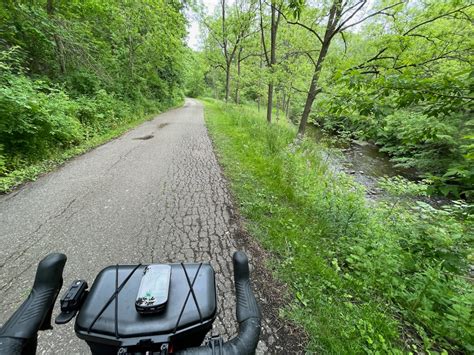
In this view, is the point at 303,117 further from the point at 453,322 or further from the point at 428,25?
the point at 453,322

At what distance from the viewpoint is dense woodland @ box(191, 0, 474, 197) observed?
2113 millimetres

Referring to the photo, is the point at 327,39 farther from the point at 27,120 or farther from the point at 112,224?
the point at 27,120

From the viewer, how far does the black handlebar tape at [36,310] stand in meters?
0.75

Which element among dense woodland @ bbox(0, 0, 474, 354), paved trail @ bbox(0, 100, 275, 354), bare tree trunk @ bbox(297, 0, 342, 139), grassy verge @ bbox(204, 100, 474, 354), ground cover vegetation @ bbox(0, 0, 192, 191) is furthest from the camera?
bare tree trunk @ bbox(297, 0, 342, 139)

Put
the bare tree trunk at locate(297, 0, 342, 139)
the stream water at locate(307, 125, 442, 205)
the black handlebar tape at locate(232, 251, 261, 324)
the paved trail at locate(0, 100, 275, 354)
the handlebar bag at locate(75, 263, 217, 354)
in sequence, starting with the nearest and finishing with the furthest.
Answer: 1. the handlebar bag at locate(75, 263, 217, 354)
2. the black handlebar tape at locate(232, 251, 261, 324)
3. the paved trail at locate(0, 100, 275, 354)
4. the bare tree trunk at locate(297, 0, 342, 139)
5. the stream water at locate(307, 125, 442, 205)

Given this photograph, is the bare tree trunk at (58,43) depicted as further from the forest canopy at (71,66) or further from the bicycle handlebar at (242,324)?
the bicycle handlebar at (242,324)

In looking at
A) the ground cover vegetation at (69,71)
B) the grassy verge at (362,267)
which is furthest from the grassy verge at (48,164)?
the grassy verge at (362,267)

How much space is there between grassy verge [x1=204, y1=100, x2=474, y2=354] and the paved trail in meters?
0.53

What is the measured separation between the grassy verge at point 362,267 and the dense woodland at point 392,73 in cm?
90

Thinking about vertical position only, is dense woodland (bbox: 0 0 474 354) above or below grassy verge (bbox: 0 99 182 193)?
above

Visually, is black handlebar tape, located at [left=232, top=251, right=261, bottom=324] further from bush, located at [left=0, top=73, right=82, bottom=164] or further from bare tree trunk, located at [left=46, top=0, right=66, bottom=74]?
bare tree trunk, located at [left=46, top=0, right=66, bottom=74]

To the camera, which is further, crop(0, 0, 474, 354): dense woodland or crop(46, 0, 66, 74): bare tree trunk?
crop(46, 0, 66, 74): bare tree trunk

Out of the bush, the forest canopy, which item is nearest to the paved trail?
the bush

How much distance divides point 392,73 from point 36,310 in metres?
3.96
